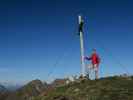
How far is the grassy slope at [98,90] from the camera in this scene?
2731 centimetres

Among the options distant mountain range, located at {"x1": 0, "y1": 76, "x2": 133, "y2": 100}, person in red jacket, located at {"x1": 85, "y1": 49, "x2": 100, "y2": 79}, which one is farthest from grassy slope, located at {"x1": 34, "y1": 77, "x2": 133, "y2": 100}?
person in red jacket, located at {"x1": 85, "y1": 49, "x2": 100, "y2": 79}

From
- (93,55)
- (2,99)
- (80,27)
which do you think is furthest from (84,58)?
(2,99)

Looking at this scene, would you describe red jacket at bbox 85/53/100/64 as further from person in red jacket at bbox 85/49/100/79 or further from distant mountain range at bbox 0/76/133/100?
distant mountain range at bbox 0/76/133/100

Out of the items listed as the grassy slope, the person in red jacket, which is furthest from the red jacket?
the grassy slope

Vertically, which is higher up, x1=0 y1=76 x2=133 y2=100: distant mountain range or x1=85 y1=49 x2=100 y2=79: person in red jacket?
A: x1=85 y1=49 x2=100 y2=79: person in red jacket

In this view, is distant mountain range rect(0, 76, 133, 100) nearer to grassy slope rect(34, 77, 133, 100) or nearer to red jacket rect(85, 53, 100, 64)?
grassy slope rect(34, 77, 133, 100)

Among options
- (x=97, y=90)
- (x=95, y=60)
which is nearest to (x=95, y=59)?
(x=95, y=60)

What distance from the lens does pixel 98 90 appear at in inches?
1155

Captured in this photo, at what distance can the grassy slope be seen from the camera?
27.3m

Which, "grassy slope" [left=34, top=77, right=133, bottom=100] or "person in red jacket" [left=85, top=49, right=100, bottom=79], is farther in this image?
"person in red jacket" [left=85, top=49, right=100, bottom=79]

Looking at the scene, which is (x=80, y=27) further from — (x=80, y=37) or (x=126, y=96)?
(x=126, y=96)

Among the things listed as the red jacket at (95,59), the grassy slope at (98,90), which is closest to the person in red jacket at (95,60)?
the red jacket at (95,59)

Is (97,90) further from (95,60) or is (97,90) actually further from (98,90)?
(95,60)

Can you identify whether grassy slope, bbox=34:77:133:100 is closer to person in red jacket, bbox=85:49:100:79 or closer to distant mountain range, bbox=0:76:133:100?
distant mountain range, bbox=0:76:133:100
